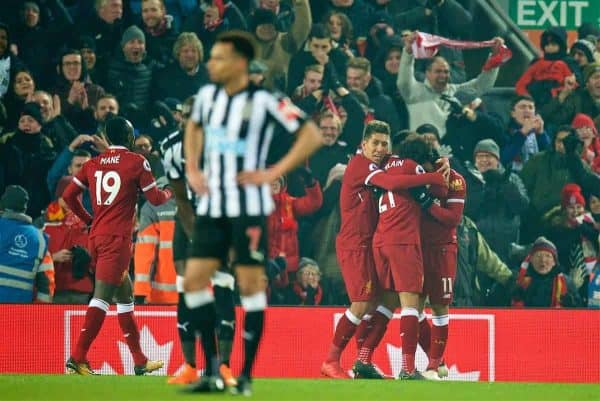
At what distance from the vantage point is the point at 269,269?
532 inches

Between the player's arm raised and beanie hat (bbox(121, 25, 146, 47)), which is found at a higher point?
beanie hat (bbox(121, 25, 146, 47))

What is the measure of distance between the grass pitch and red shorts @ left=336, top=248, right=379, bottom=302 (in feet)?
5.27

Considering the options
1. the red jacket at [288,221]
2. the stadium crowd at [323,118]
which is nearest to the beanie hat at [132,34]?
the stadium crowd at [323,118]

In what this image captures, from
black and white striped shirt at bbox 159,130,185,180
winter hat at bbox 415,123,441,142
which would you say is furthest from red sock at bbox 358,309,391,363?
black and white striped shirt at bbox 159,130,185,180

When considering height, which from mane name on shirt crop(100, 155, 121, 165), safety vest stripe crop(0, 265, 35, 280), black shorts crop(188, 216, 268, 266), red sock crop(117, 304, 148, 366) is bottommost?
red sock crop(117, 304, 148, 366)

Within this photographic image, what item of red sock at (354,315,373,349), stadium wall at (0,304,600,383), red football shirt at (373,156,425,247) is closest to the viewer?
red football shirt at (373,156,425,247)

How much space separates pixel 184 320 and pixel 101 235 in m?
2.06

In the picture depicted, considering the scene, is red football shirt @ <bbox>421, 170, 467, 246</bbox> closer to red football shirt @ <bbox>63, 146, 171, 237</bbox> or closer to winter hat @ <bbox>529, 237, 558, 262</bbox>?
red football shirt @ <bbox>63, 146, 171, 237</bbox>

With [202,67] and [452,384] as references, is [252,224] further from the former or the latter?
[202,67]

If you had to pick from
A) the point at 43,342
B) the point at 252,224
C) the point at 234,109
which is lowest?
the point at 43,342

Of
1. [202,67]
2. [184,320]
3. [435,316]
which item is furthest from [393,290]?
[202,67]

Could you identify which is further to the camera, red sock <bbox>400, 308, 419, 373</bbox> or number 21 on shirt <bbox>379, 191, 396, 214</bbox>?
number 21 on shirt <bbox>379, 191, 396, 214</bbox>

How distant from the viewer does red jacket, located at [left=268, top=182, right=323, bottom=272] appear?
44.5 feet

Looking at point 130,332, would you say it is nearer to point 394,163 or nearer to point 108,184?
point 108,184
